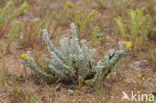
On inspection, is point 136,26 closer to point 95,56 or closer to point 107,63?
point 95,56

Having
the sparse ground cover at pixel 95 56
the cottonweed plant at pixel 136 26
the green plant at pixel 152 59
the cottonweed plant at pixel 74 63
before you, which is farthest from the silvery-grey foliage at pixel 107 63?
the cottonweed plant at pixel 136 26

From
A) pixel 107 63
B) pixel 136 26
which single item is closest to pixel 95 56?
pixel 136 26

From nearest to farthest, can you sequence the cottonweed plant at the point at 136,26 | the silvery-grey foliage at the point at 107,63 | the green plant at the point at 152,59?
1. the silvery-grey foliage at the point at 107,63
2. the green plant at the point at 152,59
3. the cottonweed plant at the point at 136,26

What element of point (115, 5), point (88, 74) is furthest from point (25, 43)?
point (115, 5)

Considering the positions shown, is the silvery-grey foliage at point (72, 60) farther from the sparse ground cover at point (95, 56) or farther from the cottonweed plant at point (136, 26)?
the cottonweed plant at point (136, 26)

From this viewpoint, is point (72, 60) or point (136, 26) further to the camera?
point (136, 26)

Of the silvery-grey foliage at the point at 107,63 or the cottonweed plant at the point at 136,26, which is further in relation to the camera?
Result: the cottonweed plant at the point at 136,26

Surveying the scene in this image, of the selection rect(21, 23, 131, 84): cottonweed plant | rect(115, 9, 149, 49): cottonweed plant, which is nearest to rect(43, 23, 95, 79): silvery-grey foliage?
rect(21, 23, 131, 84): cottonweed plant
